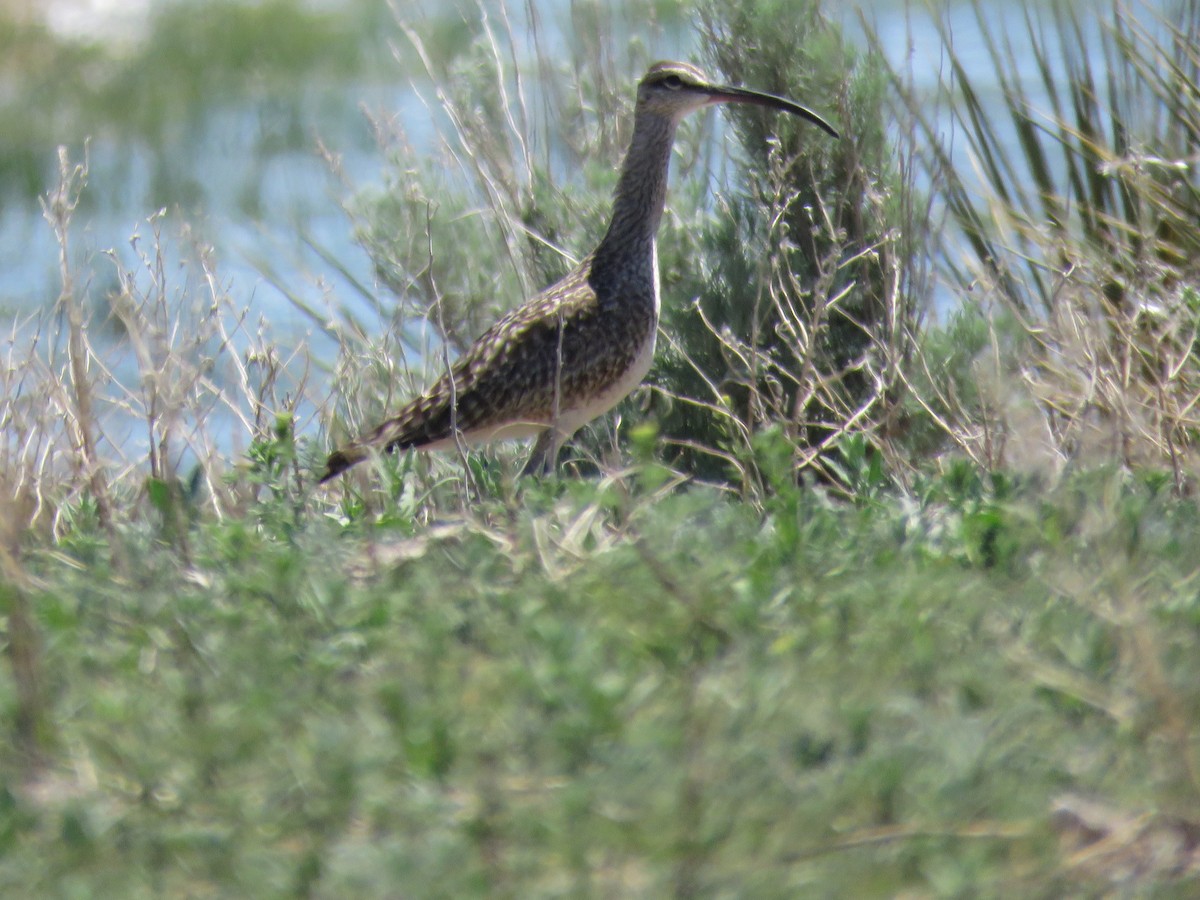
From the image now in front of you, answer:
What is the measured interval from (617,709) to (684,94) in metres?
3.68

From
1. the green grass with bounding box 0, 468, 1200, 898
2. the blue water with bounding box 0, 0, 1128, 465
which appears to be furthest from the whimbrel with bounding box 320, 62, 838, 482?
the blue water with bounding box 0, 0, 1128, 465

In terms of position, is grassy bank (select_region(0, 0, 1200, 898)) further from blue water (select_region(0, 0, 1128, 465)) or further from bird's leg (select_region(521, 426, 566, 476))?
blue water (select_region(0, 0, 1128, 465))

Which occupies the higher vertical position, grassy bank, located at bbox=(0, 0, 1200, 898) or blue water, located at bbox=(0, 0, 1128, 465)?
grassy bank, located at bbox=(0, 0, 1200, 898)

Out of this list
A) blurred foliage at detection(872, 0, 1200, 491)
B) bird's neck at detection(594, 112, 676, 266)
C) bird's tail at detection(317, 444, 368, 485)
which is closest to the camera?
blurred foliage at detection(872, 0, 1200, 491)

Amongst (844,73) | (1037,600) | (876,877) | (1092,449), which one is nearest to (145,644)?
(876,877)

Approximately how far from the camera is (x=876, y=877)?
238 centimetres

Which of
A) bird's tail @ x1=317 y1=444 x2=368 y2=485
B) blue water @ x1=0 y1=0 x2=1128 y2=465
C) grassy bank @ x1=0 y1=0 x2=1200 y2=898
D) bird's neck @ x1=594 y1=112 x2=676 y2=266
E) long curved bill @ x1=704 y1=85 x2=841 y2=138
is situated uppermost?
long curved bill @ x1=704 y1=85 x2=841 y2=138

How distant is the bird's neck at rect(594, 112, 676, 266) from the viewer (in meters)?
5.73

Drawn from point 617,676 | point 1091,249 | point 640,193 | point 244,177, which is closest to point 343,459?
point 640,193

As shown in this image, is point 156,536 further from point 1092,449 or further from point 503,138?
point 503,138

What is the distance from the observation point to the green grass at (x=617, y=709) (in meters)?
2.42

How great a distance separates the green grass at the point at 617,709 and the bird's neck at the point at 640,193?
2.33m

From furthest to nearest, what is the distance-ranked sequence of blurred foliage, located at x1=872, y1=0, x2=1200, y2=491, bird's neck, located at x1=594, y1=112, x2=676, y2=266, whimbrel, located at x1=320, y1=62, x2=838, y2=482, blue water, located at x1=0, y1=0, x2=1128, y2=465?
blue water, located at x1=0, y1=0, x2=1128, y2=465
bird's neck, located at x1=594, y1=112, x2=676, y2=266
whimbrel, located at x1=320, y1=62, x2=838, y2=482
blurred foliage, located at x1=872, y1=0, x2=1200, y2=491

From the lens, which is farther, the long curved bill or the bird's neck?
the long curved bill
